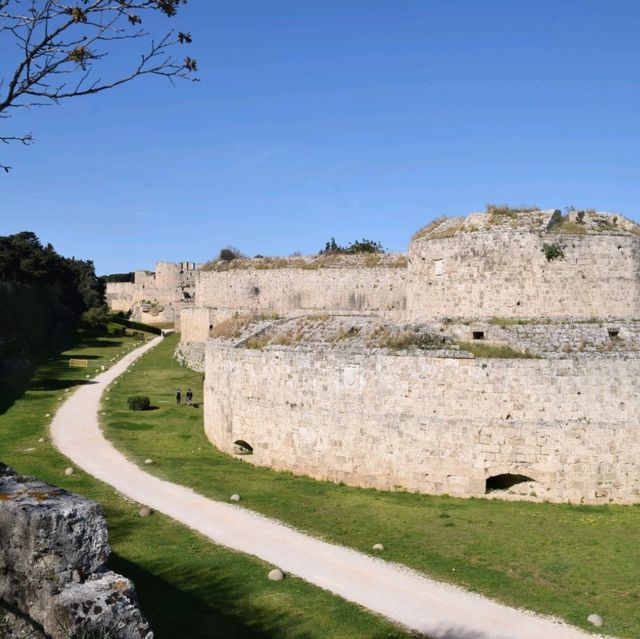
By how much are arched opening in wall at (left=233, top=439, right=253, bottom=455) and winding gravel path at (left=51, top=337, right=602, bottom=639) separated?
325 centimetres

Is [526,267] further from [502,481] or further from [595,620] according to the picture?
[595,620]

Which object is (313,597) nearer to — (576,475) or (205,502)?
(205,502)

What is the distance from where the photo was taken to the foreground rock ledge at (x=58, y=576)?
19.8 feet

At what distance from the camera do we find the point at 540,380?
16.5 metres

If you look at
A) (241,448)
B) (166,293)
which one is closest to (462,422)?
(241,448)

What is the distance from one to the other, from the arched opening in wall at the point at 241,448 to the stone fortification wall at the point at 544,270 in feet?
24.8

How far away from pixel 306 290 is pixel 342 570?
25.3 metres

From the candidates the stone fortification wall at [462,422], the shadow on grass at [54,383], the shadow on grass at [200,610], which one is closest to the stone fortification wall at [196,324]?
the shadow on grass at [54,383]

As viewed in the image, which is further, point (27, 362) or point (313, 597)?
point (27, 362)

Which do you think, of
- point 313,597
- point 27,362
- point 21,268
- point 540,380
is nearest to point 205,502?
point 313,597

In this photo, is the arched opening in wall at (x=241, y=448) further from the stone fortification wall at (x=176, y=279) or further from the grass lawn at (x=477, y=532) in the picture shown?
the stone fortification wall at (x=176, y=279)

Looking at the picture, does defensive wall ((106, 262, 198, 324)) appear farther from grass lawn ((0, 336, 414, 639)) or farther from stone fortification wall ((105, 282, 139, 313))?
grass lawn ((0, 336, 414, 639))

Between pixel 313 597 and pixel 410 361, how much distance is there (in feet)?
25.3

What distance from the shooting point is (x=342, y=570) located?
40.4ft
